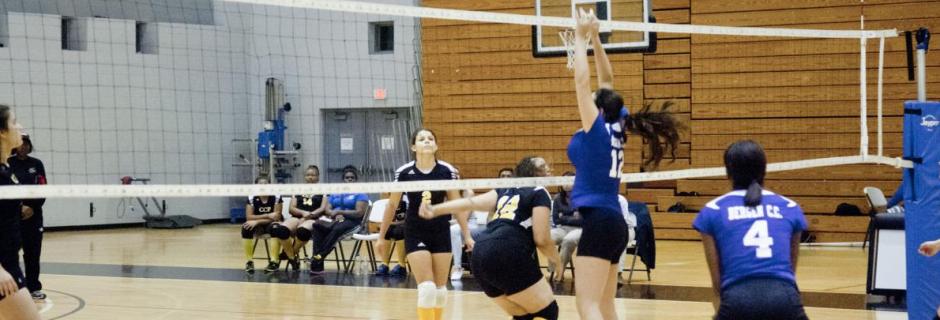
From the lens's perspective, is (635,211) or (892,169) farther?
(892,169)

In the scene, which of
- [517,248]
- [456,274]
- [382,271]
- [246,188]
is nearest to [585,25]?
[517,248]

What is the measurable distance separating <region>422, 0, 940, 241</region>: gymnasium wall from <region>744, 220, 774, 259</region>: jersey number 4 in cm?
1129

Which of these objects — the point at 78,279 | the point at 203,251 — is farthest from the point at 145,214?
the point at 78,279

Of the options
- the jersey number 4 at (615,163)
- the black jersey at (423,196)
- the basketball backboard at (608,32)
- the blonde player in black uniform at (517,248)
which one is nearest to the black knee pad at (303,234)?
the basketball backboard at (608,32)

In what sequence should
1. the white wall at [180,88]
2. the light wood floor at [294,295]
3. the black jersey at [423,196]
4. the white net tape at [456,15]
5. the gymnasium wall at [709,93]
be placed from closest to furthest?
the white net tape at [456,15]
the black jersey at [423,196]
the light wood floor at [294,295]
the gymnasium wall at [709,93]
the white wall at [180,88]

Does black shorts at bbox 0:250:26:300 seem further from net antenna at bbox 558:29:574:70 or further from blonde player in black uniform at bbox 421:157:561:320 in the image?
net antenna at bbox 558:29:574:70

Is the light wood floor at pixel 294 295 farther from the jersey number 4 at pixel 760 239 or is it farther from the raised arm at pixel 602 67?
the jersey number 4 at pixel 760 239

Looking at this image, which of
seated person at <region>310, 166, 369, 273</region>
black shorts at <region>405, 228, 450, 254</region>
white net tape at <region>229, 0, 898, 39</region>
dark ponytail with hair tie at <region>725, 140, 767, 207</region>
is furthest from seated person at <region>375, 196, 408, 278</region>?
dark ponytail with hair tie at <region>725, 140, 767, 207</region>

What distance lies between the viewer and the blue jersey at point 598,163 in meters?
5.04

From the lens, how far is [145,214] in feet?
72.3

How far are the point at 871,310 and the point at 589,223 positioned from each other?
206 inches

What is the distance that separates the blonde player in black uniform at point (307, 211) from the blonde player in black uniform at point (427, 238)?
5173 mm

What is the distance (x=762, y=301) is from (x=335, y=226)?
31.4 feet

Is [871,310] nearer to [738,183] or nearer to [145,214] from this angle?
[738,183]
